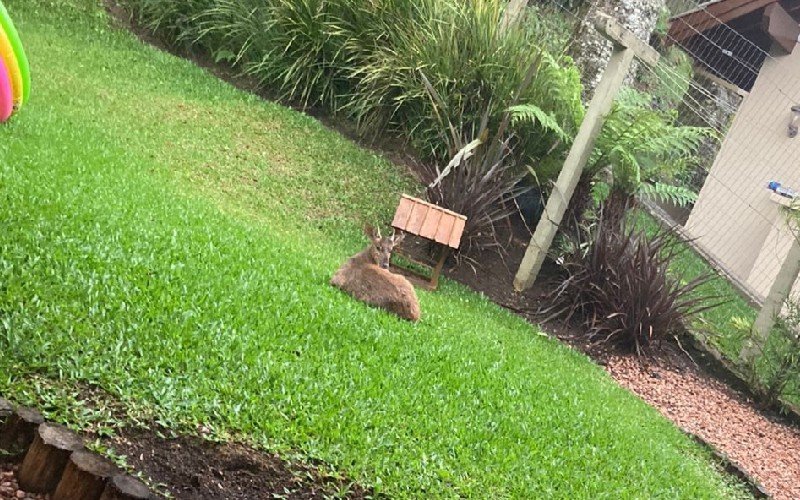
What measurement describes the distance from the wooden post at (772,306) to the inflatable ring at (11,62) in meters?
7.03

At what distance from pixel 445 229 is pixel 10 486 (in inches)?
196

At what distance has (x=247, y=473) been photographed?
3715 millimetres

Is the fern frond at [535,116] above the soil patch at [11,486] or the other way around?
above

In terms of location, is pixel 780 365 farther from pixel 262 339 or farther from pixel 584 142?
pixel 262 339

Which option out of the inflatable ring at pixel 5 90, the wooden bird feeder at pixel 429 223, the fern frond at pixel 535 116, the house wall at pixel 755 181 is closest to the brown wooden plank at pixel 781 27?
the house wall at pixel 755 181

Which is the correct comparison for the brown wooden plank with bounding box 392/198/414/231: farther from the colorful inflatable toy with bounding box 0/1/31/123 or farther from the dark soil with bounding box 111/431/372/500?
the dark soil with bounding box 111/431/372/500

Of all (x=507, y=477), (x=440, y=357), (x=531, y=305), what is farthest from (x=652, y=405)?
(x=507, y=477)

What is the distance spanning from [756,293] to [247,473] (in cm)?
1002

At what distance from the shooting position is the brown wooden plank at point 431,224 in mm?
7801

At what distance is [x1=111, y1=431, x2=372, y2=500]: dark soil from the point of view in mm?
3523

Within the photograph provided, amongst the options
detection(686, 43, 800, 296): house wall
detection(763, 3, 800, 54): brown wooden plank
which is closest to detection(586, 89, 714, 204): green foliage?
detection(686, 43, 800, 296): house wall

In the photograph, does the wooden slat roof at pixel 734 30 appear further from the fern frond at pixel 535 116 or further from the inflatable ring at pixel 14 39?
the inflatable ring at pixel 14 39

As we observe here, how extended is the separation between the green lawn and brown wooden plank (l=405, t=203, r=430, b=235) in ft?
1.91

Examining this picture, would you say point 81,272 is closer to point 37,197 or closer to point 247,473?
point 37,197
